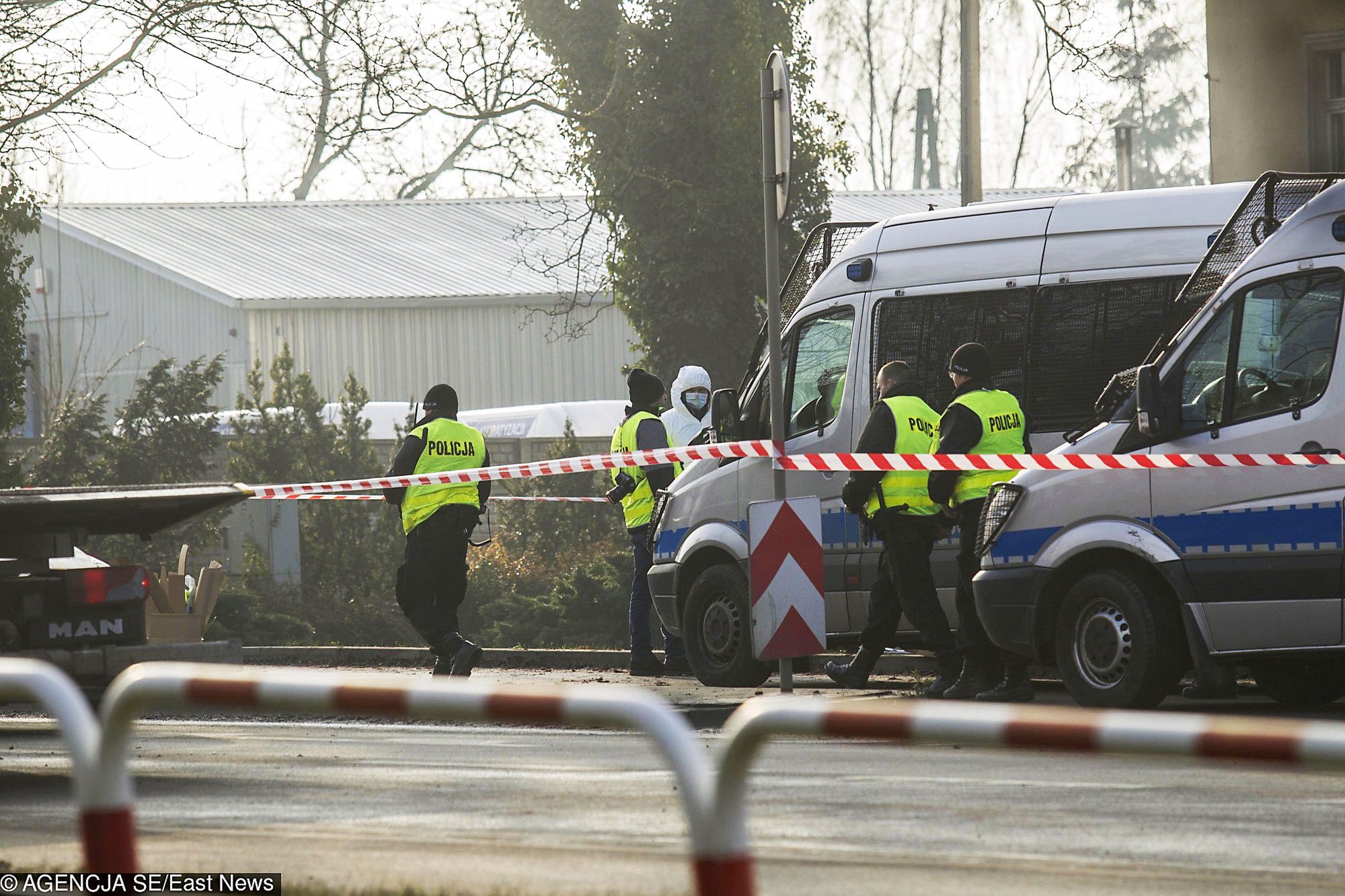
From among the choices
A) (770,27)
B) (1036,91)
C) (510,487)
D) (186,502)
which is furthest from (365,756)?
(1036,91)

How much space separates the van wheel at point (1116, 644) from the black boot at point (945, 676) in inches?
42.5

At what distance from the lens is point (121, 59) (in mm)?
16266

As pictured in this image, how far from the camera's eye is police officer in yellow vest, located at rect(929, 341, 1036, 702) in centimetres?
1062

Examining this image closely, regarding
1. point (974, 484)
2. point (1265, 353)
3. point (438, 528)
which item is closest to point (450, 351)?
point (438, 528)

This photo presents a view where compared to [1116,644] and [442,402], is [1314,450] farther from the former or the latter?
[442,402]

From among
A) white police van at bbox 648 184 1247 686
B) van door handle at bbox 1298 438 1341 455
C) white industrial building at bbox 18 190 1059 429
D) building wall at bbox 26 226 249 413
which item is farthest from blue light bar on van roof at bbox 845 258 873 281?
building wall at bbox 26 226 249 413

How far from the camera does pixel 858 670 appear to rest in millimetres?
11320

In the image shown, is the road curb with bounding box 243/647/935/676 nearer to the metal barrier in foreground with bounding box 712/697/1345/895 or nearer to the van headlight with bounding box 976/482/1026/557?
the van headlight with bounding box 976/482/1026/557

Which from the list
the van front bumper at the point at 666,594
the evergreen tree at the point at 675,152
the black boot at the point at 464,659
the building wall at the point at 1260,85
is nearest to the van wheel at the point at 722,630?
the van front bumper at the point at 666,594

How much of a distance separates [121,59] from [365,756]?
30.4 feet

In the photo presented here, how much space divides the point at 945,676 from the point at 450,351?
96.3 ft

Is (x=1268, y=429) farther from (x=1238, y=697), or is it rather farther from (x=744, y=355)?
(x=744, y=355)

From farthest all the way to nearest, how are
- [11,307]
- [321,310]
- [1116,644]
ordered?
[321,310]
[11,307]
[1116,644]

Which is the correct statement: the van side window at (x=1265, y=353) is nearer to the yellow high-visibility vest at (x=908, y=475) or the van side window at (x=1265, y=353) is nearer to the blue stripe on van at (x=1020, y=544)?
the blue stripe on van at (x=1020, y=544)
